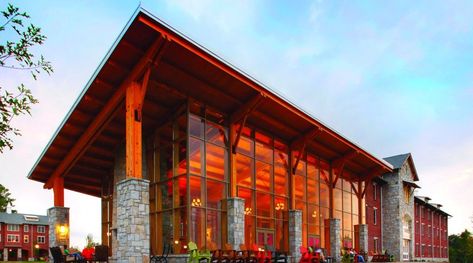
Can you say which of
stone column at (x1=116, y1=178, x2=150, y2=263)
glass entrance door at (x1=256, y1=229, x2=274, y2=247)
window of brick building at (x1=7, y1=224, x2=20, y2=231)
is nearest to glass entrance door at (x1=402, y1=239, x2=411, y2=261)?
glass entrance door at (x1=256, y1=229, x2=274, y2=247)

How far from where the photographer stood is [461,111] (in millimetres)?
35219

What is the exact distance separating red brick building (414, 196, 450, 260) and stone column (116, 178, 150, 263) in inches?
1222

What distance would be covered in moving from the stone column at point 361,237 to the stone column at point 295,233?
9044 millimetres

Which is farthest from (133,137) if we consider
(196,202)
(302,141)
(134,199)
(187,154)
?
(302,141)

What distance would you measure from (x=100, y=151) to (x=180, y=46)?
9.37 metres

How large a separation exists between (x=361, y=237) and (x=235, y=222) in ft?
48.7

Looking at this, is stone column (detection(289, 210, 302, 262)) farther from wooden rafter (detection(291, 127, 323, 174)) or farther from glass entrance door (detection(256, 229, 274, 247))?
wooden rafter (detection(291, 127, 323, 174))

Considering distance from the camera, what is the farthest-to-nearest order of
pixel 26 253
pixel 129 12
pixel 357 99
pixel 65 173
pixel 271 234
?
pixel 26 253, pixel 357 99, pixel 65 173, pixel 271 234, pixel 129 12

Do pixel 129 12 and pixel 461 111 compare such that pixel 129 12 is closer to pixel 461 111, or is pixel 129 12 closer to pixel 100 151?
pixel 100 151

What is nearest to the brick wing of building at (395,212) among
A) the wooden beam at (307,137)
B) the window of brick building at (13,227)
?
the wooden beam at (307,137)

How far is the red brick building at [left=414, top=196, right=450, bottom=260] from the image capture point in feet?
128

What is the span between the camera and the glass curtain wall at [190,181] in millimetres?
15703

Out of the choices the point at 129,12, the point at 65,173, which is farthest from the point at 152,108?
the point at 65,173

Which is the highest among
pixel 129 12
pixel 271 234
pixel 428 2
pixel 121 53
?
pixel 428 2
